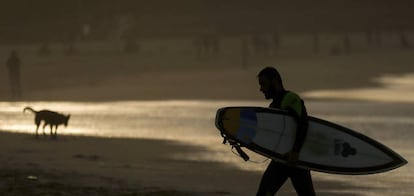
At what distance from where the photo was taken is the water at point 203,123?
1336 centimetres

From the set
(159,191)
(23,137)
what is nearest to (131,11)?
(23,137)

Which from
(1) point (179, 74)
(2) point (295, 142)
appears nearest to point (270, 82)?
(2) point (295, 142)

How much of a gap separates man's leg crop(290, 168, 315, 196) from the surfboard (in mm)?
132

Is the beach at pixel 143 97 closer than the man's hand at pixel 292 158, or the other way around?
the man's hand at pixel 292 158

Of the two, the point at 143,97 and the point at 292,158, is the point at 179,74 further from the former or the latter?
the point at 292,158

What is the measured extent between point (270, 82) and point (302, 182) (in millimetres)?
811

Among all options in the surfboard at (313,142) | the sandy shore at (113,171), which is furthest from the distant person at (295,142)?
the sandy shore at (113,171)

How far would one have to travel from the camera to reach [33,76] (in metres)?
36.5

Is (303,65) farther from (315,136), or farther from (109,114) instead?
(315,136)

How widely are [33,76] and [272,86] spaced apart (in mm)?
27742

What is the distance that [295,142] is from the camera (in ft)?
30.8

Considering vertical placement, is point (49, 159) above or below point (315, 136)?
below

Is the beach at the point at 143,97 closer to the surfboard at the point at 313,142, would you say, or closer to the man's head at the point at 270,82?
the surfboard at the point at 313,142

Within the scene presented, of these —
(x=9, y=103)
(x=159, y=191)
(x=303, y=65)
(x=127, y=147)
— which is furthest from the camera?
(x=303, y=65)
